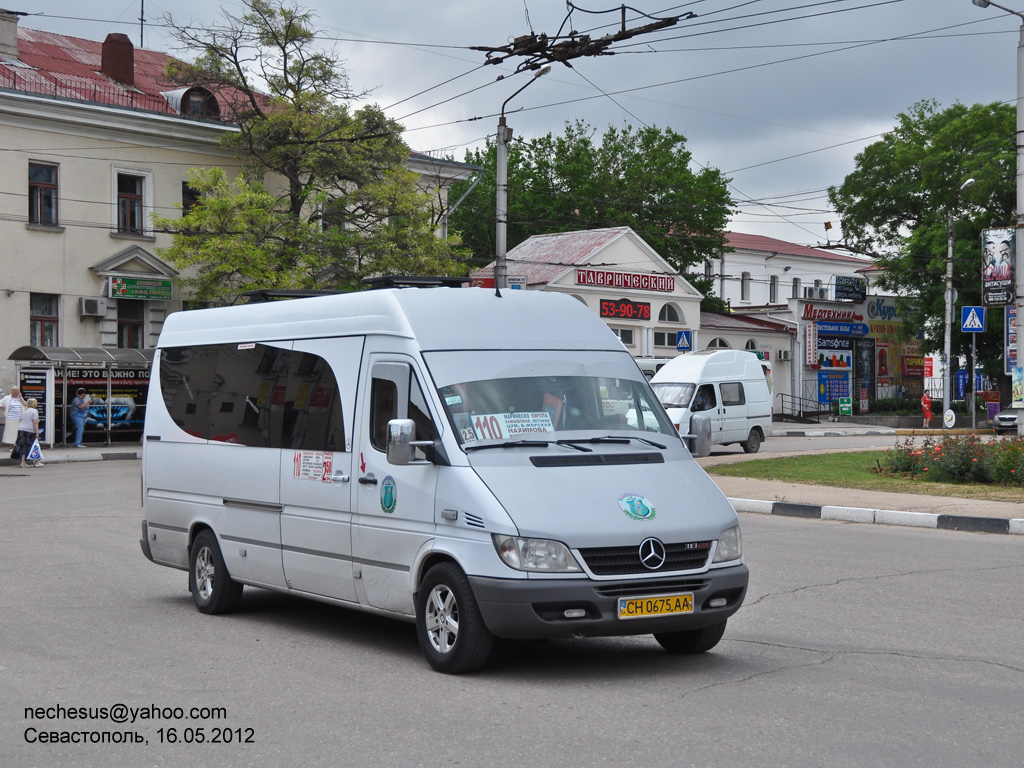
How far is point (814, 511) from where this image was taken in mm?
16656

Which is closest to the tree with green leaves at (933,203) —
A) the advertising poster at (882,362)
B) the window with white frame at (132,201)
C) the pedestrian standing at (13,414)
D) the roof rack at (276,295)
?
the advertising poster at (882,362)

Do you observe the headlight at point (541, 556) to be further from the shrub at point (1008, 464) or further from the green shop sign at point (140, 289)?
the green shop sign at point (140, 289)

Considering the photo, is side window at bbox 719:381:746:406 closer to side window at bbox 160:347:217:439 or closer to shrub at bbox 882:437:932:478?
shrub at bbox 882:437:932:478

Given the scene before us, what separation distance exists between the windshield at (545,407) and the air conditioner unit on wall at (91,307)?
102ft

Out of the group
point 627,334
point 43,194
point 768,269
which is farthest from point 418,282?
point 768,269

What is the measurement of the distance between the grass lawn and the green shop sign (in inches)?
817

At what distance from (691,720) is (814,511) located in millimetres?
11415

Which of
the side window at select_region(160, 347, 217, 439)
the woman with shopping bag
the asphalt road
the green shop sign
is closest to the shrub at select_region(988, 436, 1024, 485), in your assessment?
the asphalt road

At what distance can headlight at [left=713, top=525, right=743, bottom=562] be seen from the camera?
7.00m

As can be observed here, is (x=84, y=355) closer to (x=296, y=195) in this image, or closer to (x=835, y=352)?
(x=296, y=195)

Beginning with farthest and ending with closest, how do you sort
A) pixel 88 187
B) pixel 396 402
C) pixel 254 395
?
pixel 88 187 < pixel 254 395 < pixel 396 402

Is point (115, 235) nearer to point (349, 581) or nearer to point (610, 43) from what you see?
point (610, 43)

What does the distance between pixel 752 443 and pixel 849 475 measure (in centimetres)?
966

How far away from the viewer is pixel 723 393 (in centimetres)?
3023
